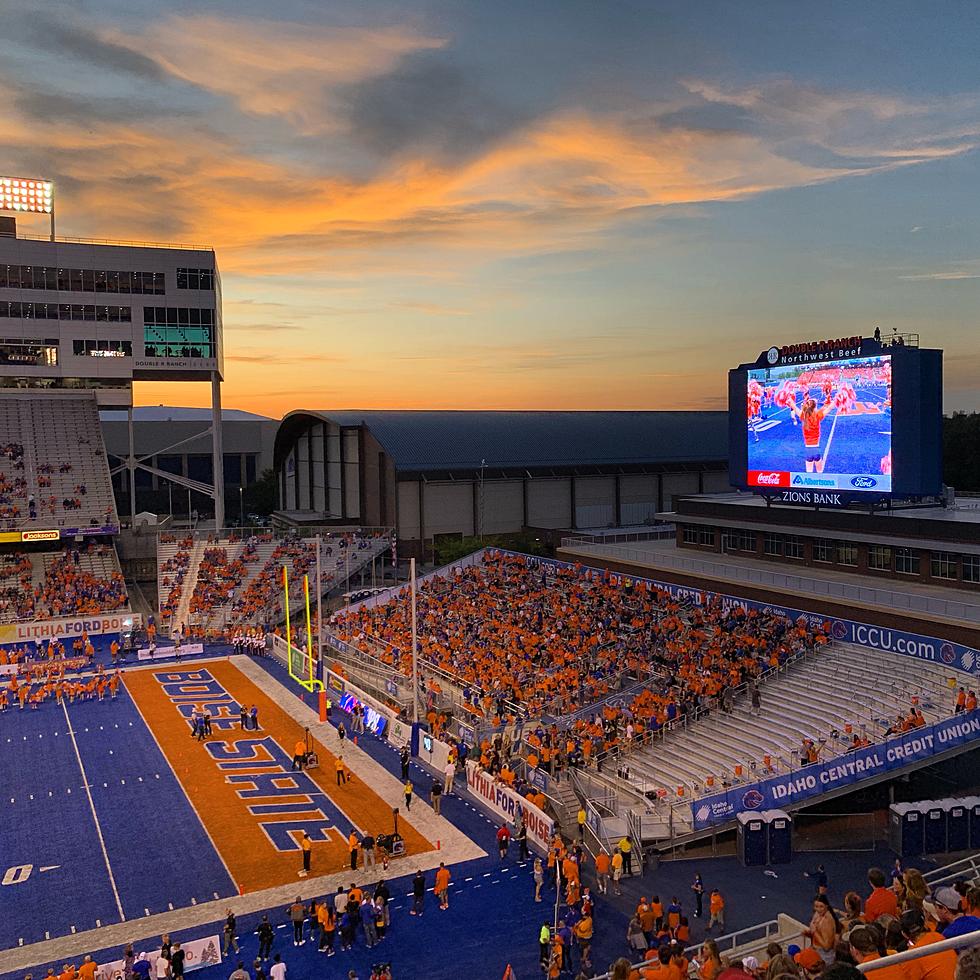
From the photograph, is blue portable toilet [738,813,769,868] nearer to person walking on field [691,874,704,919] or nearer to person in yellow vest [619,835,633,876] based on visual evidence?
person walking on field [691,874,704,919]

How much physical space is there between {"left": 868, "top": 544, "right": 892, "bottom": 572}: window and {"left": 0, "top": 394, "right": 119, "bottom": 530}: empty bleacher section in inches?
1861

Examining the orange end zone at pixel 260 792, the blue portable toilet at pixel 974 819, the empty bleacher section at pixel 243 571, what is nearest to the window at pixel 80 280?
the empty bleacher section at pixel 243 571

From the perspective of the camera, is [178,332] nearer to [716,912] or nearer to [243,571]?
[243,571]

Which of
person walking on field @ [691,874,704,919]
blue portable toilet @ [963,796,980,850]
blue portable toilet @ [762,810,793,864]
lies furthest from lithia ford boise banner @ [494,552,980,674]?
person walking on field @ [691,874,704,919]

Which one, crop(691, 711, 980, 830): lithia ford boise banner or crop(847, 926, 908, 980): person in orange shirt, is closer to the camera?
crop(847, 926, 908, 980): person in orange shirt

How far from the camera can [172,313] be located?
6894 cm

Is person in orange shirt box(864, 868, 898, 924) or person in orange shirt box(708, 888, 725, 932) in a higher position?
person in orange shirt box(864, 868, 898, 924)

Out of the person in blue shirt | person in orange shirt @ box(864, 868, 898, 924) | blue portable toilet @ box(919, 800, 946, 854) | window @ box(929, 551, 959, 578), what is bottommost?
blue portable toilet @ box(919, 800, 946, 854)

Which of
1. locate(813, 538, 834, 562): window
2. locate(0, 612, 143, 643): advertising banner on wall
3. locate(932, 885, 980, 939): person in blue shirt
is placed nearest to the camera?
locate(932, 885, 980, 939): person in blue shirt

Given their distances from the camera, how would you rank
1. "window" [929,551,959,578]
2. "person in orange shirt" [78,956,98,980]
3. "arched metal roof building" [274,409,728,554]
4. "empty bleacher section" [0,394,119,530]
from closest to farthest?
"person in orange shirt" [78,956,98,980]
"window" [929,551,959,578]
"empty bleacher section" [0,394,119,530]
"arched metal roof building" [274,409,728,554]

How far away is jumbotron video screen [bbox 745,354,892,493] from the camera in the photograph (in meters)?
34.8

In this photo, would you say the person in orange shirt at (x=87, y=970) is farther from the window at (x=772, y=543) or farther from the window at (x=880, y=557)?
the window at (x=772, y=543)

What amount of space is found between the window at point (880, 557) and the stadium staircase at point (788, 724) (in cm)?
770

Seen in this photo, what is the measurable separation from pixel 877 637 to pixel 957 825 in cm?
756
